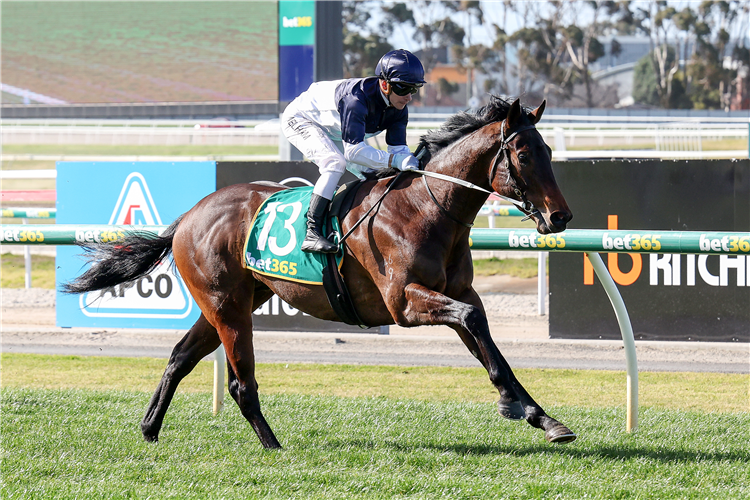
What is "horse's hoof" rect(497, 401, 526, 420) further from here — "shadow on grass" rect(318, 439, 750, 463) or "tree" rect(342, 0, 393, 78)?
"tree" rect(342, 0, 393, 78)

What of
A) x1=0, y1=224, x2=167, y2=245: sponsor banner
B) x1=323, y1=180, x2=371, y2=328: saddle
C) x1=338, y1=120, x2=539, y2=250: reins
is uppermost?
x1=338, y1=120, x2=539, y2=250: reins

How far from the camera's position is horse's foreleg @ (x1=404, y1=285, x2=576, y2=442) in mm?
3484

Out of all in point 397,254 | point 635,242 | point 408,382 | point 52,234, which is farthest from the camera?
point 408,382

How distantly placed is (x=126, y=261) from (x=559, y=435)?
263 cm

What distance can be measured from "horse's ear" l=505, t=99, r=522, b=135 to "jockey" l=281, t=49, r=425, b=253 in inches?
19.2

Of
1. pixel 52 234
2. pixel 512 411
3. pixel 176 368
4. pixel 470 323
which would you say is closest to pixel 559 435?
pixel 512 411

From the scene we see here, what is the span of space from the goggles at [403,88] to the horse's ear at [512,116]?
1.72 feet

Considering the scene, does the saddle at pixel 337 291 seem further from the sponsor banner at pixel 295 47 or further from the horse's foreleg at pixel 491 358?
the sponsor banner at pixel 295 47

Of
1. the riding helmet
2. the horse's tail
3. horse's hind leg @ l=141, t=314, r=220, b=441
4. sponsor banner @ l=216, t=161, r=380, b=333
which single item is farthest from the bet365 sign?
the riding helmet

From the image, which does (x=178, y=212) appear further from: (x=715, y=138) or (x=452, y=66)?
(x=452, y=66)

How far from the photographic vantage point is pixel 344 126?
4.04m

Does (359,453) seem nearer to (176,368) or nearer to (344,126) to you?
(176,368)

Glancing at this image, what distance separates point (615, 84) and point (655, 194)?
55930 mm

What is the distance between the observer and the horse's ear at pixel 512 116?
3633mm
